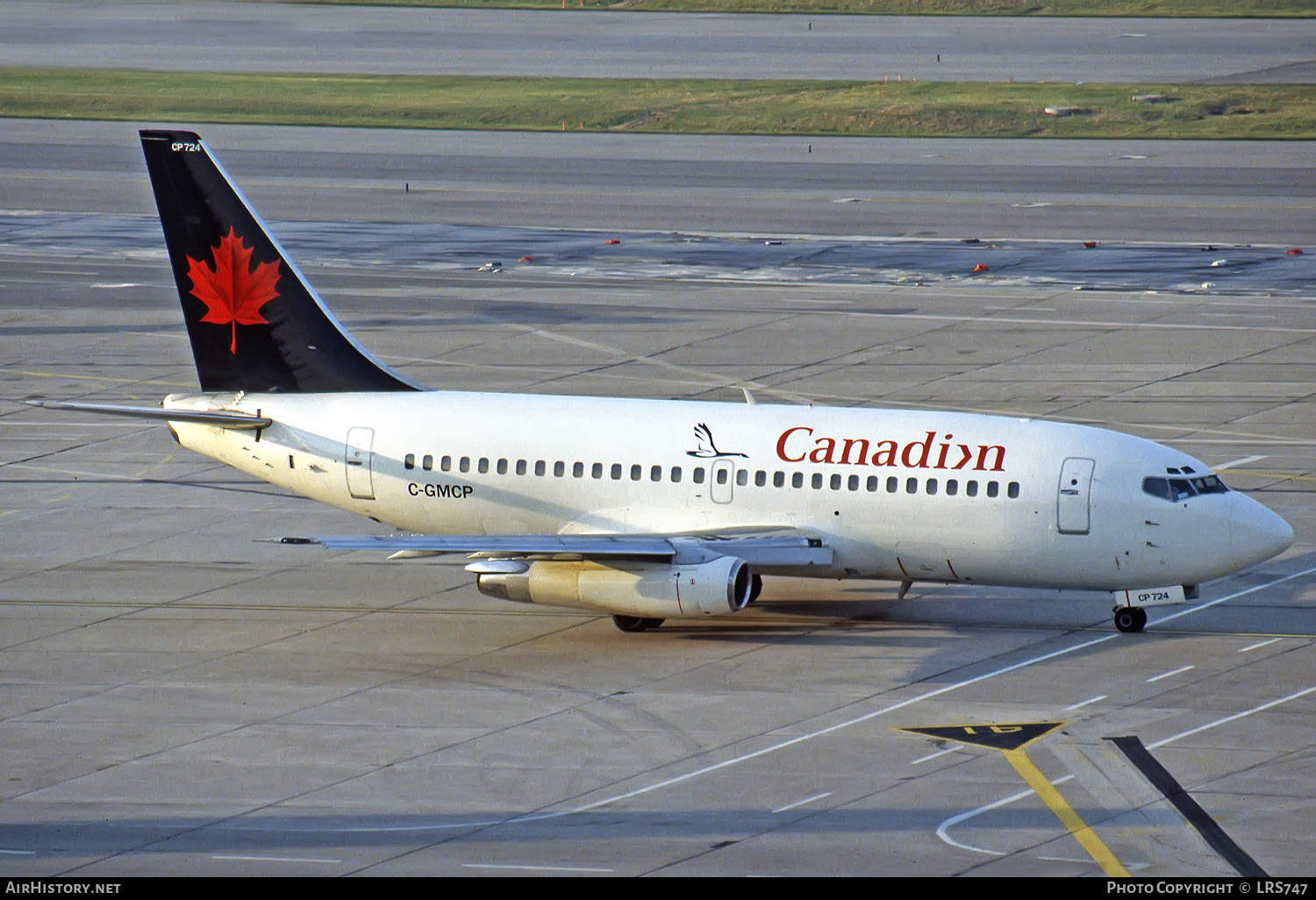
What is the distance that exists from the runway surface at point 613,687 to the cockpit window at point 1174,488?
2.87m

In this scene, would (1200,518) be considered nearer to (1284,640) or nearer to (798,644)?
(1284,640)

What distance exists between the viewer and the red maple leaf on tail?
4234 cm

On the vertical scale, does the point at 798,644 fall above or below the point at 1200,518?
below

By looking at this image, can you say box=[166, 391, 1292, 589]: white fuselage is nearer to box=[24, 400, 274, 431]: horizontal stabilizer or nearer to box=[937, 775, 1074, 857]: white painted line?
box=[24, 400, 274, 431]: horizontal stabilizer

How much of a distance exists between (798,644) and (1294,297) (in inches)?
1673

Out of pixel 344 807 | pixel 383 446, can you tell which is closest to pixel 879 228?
pixel 383 446

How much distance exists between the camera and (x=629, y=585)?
3747 centimetres

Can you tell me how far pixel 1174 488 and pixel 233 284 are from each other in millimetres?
20154

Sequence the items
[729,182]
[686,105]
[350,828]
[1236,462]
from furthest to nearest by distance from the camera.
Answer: [686,105], [729,182], [1236,462], [350,828]

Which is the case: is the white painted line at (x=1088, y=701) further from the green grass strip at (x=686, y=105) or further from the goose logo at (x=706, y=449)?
the green grass strip at (x=686, y=105)

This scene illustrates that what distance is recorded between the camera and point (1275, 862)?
88.1ft

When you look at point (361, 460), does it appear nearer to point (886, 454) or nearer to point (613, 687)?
point (613, 687)

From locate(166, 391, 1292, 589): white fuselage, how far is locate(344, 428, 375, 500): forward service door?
0.17 feet

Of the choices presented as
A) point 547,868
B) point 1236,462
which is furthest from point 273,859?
point 1236,462
